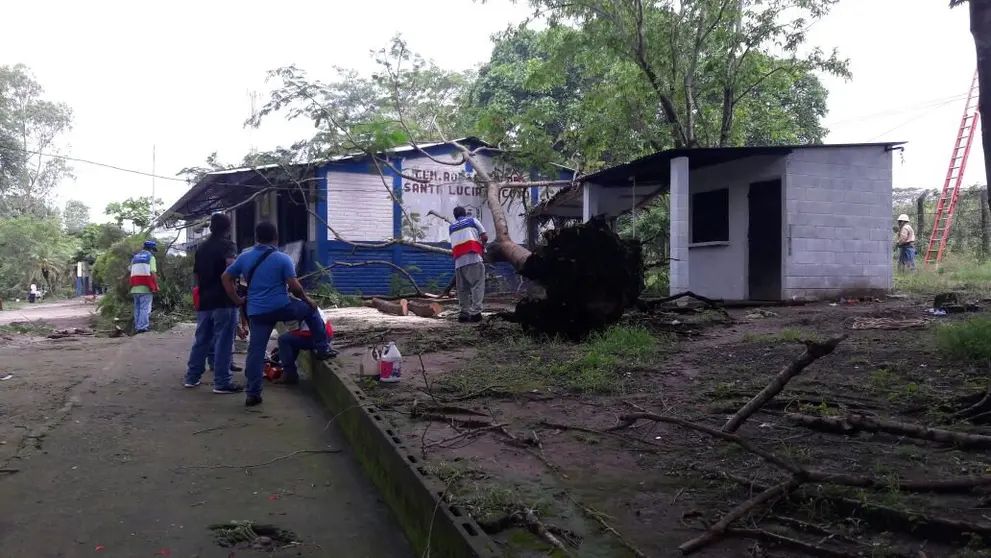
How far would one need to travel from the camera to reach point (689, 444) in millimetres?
3643

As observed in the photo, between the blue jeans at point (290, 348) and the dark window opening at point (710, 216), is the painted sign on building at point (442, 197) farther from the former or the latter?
the blue jeans at point (290, 348)

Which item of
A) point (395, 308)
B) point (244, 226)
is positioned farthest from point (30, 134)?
point (395, 308)

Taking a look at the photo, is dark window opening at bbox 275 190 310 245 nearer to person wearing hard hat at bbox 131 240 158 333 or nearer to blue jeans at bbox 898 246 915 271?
person wearing hard hat at bbox 131 240 158 333

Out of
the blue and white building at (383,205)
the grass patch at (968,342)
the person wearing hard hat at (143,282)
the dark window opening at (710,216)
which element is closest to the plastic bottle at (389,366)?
the grass patch at (968,342)

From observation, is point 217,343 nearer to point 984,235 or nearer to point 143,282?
point 143,282

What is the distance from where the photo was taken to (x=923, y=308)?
927 centimetres

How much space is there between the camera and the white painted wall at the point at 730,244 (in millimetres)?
11864

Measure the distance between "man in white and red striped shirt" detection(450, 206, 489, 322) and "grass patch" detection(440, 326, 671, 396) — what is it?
2.13m

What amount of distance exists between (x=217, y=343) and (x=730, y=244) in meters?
9.16

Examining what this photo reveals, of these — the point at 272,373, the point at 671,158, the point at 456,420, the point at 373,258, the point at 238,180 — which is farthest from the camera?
the point at 238,180

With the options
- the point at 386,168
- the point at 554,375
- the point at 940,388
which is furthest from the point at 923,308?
the point at 386,168

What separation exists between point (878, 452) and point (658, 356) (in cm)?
314

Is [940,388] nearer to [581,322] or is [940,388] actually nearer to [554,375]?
[554,375]

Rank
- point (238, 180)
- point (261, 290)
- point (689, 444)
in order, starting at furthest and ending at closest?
point (238, 180), point (261, 290), point (689, 444)
